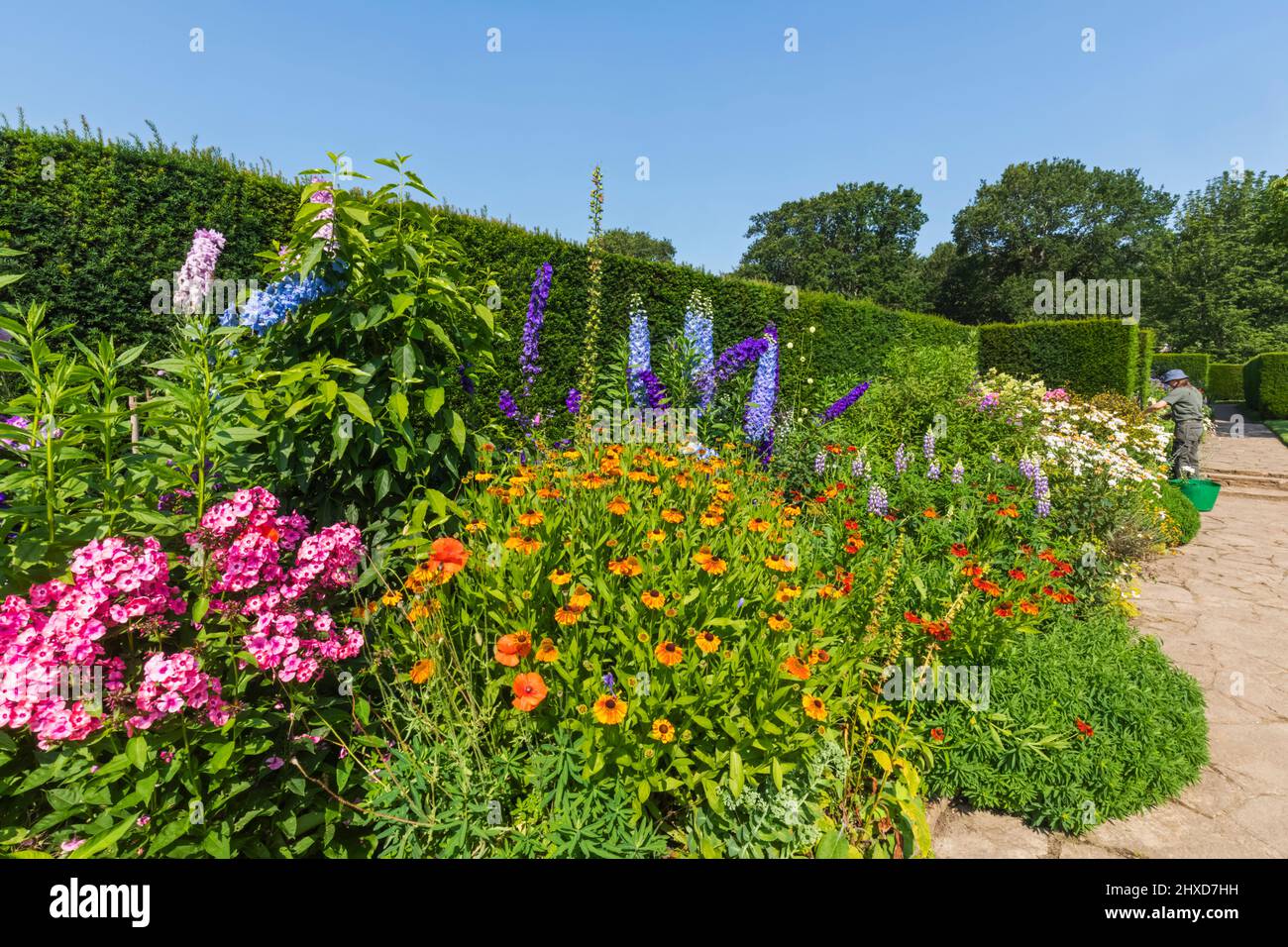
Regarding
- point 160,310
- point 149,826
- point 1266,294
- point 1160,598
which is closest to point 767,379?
point 1160,598

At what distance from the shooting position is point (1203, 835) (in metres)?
2.18

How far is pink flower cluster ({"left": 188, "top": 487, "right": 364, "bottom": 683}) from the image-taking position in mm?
1521

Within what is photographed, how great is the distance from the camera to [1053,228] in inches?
1452

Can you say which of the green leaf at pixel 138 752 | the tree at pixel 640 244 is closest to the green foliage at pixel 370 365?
the green leaf at pixel 138 752

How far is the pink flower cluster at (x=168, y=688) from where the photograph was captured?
51.9 inches

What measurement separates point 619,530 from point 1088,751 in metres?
2.10

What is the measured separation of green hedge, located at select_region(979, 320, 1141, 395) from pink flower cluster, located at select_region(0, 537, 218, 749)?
53.5 feet

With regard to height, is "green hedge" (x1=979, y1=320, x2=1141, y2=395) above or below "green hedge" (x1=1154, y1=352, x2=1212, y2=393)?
below

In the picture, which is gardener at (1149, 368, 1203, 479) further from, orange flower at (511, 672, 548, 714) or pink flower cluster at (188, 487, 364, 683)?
pink flower cluster at (188, 487, 364, 683)

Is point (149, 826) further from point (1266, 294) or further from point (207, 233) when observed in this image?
point (1266, 294)

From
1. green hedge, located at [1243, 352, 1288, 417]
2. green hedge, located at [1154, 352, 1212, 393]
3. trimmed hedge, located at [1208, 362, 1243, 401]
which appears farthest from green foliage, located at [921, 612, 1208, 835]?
trimmed hedge, located at [1208, 362, 1243, 401]

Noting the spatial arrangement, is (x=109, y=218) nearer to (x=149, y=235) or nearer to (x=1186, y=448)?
(x=149, y=235)

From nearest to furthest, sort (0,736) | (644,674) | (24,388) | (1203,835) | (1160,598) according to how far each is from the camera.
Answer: (0,736) → (644,674) → (1203,835) → (24,388) → (1160,598)

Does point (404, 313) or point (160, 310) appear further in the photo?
point (160, 310)
